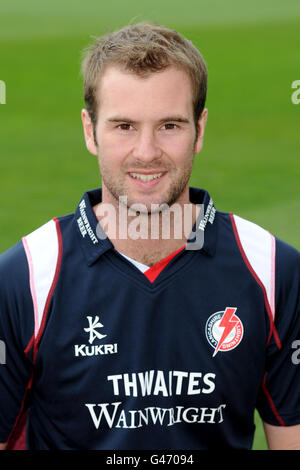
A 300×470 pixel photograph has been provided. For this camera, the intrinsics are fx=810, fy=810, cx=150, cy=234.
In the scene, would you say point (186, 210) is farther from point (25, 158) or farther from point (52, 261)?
point (25, 158)

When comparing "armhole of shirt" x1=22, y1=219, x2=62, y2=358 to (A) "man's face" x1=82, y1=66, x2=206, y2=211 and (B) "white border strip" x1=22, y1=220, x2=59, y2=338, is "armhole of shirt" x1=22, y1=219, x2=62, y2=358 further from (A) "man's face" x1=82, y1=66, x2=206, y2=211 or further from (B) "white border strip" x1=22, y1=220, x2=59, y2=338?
(A) "man's face" x1=82, y1=66, x2=206, y2=211

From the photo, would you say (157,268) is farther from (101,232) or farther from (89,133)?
(89,133)

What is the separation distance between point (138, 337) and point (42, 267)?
1.31ft

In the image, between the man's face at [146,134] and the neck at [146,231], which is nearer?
the man's face at [146,134]

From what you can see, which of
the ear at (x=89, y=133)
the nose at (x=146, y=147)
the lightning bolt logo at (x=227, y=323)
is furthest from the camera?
the ear at (x=89, y=133)

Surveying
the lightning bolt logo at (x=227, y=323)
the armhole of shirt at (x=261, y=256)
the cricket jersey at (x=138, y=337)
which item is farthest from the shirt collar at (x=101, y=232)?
the lightning bolt logo at (x=227, y=323)

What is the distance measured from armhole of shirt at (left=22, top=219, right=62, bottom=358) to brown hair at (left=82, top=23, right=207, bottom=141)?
1.42ft

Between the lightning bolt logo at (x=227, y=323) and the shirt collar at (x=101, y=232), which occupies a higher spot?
the shirt collar at (x=101, y=232)

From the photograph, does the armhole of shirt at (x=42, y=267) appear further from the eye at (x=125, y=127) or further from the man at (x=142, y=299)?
the eye at (x=125, y=127)

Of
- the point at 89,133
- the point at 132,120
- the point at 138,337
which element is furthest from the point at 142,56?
the point at 138,337

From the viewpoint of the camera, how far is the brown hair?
2.70m

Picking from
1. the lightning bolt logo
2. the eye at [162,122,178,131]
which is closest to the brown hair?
the eye at [162,122,178,131]

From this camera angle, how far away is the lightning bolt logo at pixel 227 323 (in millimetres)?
2768

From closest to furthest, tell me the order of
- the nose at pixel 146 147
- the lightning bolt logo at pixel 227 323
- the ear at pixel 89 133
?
the nose at pixel 146 147 < the lightning bolt logo at pixel 227 323 < the ear at pixel 89 133
